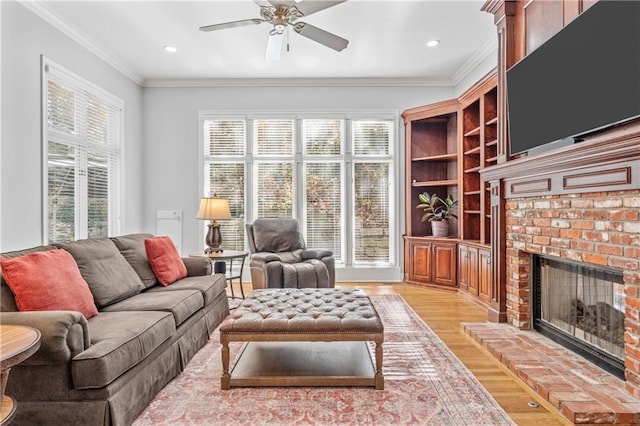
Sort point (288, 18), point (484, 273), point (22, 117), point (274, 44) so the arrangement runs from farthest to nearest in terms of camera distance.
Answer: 1. point (484, 273)
2. point (22, 117)
3. point (274, 44)
4. point (288, 18)

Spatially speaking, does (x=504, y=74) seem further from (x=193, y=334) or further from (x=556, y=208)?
(x=193, y=334)

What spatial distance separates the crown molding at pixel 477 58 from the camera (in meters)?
4.50

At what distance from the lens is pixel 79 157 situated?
4344 mm

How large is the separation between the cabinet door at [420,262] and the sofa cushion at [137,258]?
11.3 feet

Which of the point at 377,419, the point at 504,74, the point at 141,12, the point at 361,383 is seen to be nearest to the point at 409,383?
the point at 361,383

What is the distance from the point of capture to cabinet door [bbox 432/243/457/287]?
16.8ft

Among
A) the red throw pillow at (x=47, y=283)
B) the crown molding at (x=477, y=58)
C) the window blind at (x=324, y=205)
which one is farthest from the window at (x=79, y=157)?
the crown molding at (x=477, y=58)

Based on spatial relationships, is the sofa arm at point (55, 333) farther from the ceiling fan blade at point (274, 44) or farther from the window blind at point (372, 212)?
A: the window blind at point (372, 212)

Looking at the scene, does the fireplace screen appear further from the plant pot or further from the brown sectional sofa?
the brown sectional sofa

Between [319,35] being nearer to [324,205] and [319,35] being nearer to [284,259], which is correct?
[284,259]

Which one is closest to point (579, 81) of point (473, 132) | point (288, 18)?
→ point (288, 18)

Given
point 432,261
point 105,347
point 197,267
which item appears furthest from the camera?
point 432,261

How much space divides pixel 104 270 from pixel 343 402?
1934 millimetres

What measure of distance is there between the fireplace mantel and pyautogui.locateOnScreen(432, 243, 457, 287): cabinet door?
1.94 m
